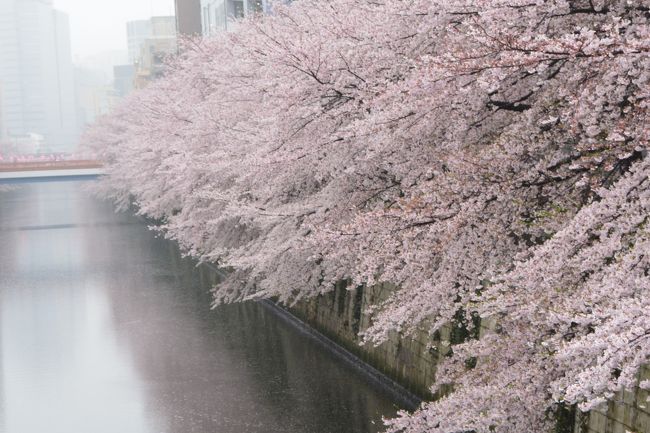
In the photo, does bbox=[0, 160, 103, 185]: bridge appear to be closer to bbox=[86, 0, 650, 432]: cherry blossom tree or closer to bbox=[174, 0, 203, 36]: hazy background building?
bbox=[174, 0, 203, 36]: hazy background building

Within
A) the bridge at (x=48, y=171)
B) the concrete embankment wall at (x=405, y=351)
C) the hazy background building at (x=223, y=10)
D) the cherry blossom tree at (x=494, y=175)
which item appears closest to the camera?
the cherry blossom tree at (x=494, y=175)

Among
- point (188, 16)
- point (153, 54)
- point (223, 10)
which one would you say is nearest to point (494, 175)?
point (223, 10)

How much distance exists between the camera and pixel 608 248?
7055mm

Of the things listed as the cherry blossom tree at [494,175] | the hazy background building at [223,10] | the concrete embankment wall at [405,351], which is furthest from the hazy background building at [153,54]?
the cherry blossom tree at [494,175]

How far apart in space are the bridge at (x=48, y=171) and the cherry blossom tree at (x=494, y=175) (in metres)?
61.7

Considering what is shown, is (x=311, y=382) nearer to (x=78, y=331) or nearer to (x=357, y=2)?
(x=357, y=2)

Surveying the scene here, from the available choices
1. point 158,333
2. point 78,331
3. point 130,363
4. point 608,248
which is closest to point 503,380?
point 608,248

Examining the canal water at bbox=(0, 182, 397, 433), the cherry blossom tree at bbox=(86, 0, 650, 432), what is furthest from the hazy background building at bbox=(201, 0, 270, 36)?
the cherry blossom tree at bbox=(86, 0, 650, 432)

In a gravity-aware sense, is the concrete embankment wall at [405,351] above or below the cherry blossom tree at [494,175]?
below

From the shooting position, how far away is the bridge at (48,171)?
74062mm

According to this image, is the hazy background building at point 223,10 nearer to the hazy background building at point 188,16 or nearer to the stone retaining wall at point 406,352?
the hazy background building at point 188,16

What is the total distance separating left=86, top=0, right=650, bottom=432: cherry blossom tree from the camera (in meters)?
7.11

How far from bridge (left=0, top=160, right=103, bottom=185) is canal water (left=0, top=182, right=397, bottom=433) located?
124ft

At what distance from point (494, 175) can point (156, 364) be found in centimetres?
1431
